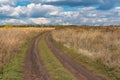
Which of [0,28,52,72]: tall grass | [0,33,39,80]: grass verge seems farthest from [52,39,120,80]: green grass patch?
[0,28,52,72]: tall grass

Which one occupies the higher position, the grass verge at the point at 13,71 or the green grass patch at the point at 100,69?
the grass verge at the point at 13,71

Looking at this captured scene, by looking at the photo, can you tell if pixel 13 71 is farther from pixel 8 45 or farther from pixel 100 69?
pixel 8 45

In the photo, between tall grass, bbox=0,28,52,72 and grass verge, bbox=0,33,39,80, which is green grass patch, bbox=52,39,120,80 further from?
tall grass, bbox=0,28,52,72

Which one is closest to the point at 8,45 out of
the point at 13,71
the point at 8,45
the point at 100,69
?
the point at 8,45

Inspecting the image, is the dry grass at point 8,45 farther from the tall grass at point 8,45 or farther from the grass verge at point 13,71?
the grass verge at point 13,71

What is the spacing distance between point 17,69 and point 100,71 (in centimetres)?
483

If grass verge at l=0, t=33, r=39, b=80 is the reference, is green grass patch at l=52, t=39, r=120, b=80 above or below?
below

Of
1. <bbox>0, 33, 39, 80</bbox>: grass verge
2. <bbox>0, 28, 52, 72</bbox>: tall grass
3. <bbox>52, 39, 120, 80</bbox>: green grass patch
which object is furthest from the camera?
<bbox>0, 28, 52, 72</bbox>: tall grass

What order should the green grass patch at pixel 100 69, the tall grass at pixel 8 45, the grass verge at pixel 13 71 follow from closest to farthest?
1. the grass verge at pixel 13 71
2. the green grass patch at pixel 100 69
3. the tall grass at pixel 8 45

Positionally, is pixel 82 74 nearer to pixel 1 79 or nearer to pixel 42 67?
pixel 42 67

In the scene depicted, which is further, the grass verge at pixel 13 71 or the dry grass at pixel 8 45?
the dry grass at pixel 8 45

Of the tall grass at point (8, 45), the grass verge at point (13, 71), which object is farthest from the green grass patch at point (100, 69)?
the tall grass at point (8, 45)

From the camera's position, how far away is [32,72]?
14695 millimetres

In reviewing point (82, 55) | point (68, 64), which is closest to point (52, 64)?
point (68, 64)
